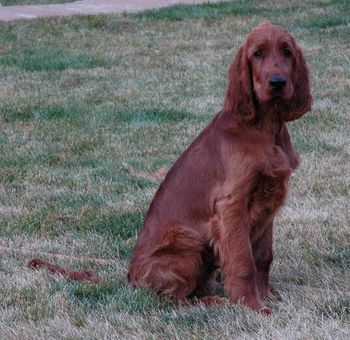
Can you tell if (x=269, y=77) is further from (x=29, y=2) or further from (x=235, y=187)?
(x=29, y=2)

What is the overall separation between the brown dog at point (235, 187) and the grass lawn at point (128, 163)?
0.16 m

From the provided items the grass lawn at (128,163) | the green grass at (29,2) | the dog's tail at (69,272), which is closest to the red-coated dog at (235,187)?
the grass lawn at (128,163)

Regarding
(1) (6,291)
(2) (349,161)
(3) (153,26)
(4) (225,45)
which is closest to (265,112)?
(1) (6,291)

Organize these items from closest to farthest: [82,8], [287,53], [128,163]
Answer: [287,53]
[128,163]
[82,8]

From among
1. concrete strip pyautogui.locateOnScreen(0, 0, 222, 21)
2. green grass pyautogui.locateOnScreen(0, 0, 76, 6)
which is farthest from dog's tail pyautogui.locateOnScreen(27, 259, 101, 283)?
green grass pyautogui.locateOnScreen(0, 0, 76, 6)

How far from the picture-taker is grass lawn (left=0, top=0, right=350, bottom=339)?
3867 mm

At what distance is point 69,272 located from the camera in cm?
446

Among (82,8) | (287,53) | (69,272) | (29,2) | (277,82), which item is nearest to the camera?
(277,82)

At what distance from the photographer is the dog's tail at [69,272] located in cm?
442

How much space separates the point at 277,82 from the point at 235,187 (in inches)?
19.4

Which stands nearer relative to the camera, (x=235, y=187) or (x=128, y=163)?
(x=235, y=187)

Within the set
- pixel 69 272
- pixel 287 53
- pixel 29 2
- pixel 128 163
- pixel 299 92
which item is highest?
pixel 287 53

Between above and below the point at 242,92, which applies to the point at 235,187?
below

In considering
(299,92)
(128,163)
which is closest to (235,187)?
(299,92)
